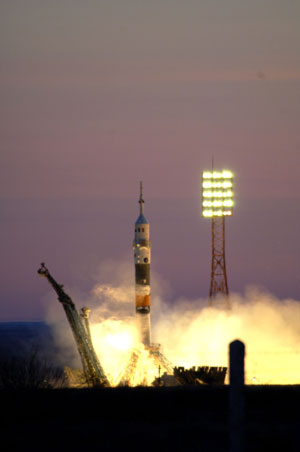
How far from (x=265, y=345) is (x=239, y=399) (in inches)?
5091

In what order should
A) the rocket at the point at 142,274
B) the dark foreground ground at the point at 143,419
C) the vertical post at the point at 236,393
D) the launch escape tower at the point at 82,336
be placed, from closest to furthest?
the vertical post at the point at 236,393
the dark foreground ground at the point at 143,419
the launch escape tower at the point at 82,336
the rocket at the point at 142,274

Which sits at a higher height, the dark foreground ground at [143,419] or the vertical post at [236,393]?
the vertical post at [236,393]

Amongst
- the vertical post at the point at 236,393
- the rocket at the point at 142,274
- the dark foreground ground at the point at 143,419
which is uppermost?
the rocket at the point at 142,274

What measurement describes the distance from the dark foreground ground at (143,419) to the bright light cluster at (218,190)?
90495 mm

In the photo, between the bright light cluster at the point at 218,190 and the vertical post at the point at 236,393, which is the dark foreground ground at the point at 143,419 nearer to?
the vertical post at the point at 236,393

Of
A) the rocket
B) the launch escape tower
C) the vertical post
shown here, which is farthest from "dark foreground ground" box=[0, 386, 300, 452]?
the rocket

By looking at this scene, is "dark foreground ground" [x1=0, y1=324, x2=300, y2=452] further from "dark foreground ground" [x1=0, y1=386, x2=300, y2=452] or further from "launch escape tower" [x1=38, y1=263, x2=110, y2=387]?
"launch escape tower" [x1=38, y1=263, x2=110, y2=387]

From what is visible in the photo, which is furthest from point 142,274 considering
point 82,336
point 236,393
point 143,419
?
point 236,393

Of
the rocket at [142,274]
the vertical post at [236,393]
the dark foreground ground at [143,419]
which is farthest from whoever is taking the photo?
the rocket at [142,274]

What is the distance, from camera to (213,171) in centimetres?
13088

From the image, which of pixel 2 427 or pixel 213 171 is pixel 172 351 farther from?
pixel 2 427

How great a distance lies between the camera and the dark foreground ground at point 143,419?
3188 cm

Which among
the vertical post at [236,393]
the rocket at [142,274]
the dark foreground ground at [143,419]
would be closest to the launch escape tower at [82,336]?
the rocket at [142,274]

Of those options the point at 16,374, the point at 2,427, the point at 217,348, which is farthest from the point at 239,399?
the point at 217,348
